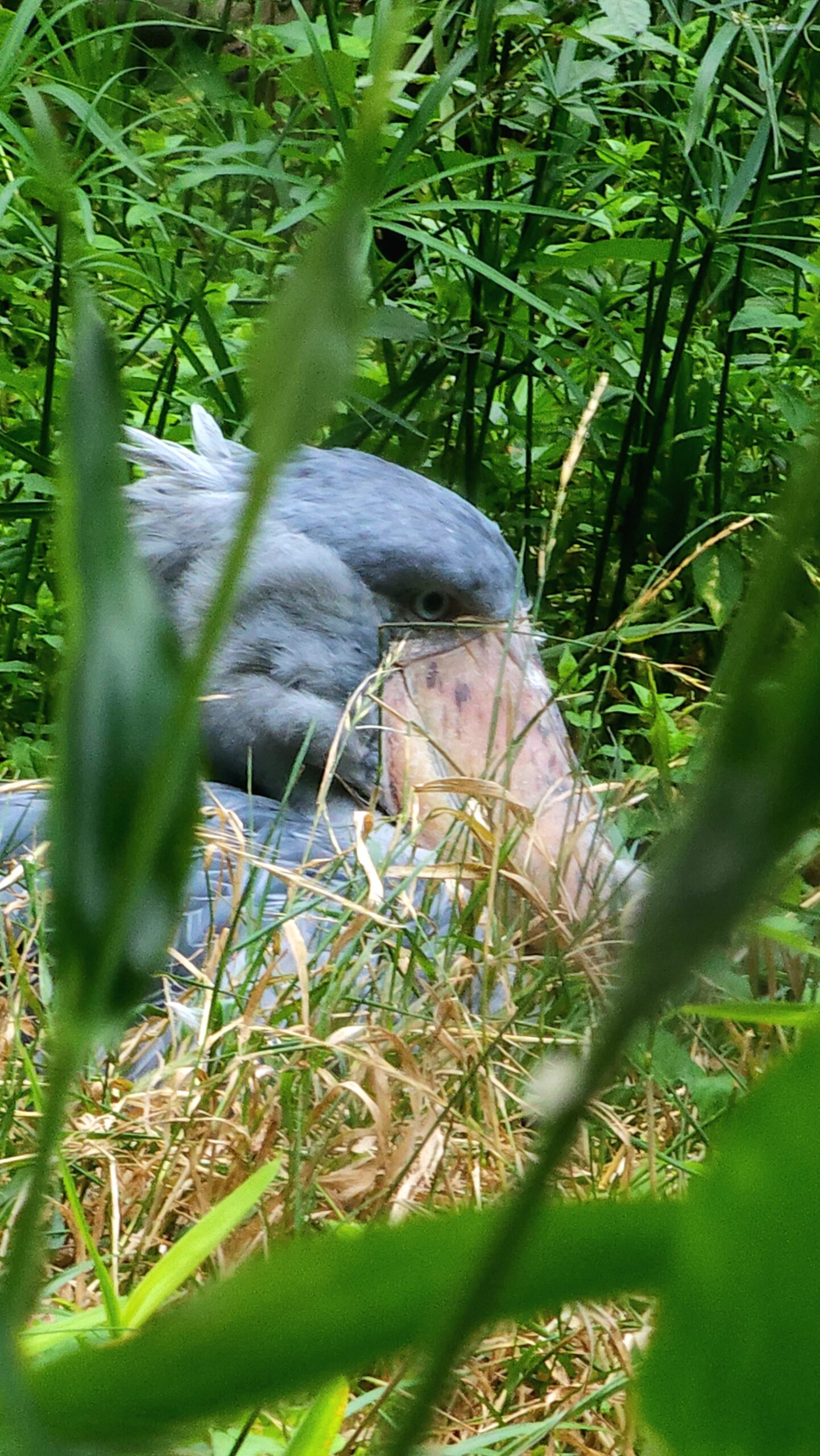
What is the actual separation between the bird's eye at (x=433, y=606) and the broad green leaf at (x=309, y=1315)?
145 cm

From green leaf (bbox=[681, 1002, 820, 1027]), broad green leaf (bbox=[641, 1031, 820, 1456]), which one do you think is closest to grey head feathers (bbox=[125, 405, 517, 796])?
green leaf (bbox=[681, 1002, 820, 1027])

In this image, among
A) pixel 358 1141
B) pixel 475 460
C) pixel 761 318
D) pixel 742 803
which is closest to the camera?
pixel 742 803

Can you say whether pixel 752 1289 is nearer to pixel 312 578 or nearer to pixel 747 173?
pixel 312 578

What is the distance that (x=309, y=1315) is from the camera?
0.31 feet

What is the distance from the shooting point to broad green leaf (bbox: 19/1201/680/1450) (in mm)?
93

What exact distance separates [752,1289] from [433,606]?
1.48 m

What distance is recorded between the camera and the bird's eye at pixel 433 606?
5.12 ft

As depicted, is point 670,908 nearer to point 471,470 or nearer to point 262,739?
point 262,739

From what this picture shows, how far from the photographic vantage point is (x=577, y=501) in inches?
82.0

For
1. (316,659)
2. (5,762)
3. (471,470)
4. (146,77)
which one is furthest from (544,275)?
(146,77)

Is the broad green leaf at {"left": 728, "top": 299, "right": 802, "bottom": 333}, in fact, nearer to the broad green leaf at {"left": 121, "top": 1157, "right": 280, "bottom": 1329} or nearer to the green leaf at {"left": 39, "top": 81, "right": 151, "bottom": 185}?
the green leaf at {"left": 39, "top": 81, "right": 151, "bottom": 185}

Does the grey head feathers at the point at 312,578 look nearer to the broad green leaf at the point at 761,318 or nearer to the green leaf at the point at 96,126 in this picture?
the green leaf at the point at 96,126

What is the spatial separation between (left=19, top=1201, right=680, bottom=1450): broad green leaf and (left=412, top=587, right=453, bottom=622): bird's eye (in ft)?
4.77

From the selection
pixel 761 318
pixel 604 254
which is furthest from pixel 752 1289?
pixel 761 318
